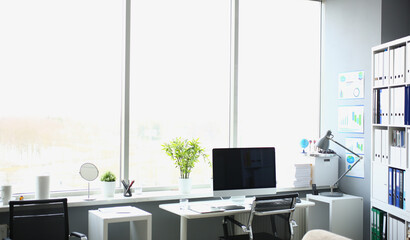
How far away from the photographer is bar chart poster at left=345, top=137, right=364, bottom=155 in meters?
5.05

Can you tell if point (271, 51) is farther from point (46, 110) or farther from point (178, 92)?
point (46, 110)

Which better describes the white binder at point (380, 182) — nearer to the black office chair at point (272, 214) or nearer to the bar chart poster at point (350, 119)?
the bar chart poster at point (350, 119)

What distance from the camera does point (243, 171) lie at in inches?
175

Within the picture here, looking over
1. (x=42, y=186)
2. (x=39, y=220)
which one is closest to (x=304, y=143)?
(x=42, y=186)

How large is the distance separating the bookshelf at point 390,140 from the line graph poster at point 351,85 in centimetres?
46

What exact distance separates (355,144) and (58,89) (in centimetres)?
311

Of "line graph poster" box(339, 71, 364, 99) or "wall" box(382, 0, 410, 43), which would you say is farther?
"line graph poster" box(339, 71, 364, 99)

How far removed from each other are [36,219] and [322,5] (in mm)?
4030

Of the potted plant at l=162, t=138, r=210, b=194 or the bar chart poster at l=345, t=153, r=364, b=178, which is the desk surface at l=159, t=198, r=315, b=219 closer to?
the potted plant at l=162, t=138, r=210, b=194

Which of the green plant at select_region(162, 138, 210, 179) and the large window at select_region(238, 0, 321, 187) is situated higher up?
the large window at select_region(238, 0, 321, 187)

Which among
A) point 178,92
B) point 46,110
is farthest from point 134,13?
point 46,110

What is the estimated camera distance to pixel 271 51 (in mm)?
5422

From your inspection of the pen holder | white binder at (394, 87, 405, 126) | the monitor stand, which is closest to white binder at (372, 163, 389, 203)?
white binder at (394, 87, 405, 126)

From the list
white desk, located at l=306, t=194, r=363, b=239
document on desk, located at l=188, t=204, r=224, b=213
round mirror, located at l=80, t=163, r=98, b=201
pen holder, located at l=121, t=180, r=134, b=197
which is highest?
round mirror, located at l=80, t=163, r=98, b=201
